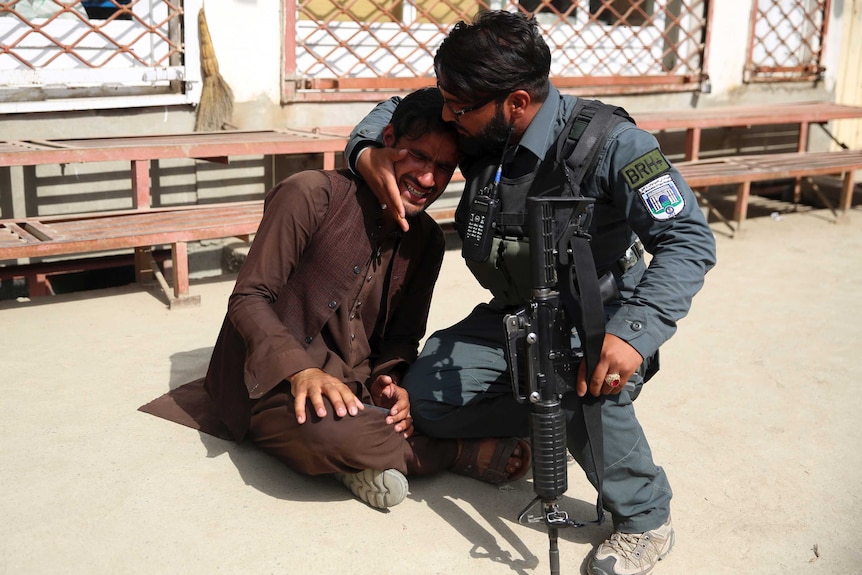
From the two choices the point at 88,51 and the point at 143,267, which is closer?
the point at 143,267

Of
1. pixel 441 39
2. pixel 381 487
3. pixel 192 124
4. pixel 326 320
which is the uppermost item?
pixel 441 39

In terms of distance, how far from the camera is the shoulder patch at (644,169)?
6.98 feet

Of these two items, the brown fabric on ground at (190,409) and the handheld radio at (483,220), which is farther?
the brown fabric on ground at (190,409)

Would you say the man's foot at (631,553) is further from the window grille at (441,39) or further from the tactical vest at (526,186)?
the window grille at (441,39)

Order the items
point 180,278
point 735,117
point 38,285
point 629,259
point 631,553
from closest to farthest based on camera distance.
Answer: point 631,553 → point 629,259 → point 180,278 → point 38,285 → point 735,117

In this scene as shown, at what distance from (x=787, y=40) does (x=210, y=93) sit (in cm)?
475

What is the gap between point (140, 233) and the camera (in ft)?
12.7

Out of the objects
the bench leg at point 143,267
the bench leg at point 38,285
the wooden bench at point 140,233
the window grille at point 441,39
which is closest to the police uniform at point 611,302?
the wooden bench at point 140,233

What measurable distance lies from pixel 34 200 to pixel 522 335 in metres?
3.46

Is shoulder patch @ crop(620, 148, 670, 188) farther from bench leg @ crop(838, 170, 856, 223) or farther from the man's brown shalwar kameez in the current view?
bench leg @ crop(838, 170, 856, 223)

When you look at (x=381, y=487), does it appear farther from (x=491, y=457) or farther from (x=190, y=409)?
(x=190, y=409)

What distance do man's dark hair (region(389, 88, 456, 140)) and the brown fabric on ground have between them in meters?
0.99

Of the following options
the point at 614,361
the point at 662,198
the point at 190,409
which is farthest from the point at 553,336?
the point at 190,409

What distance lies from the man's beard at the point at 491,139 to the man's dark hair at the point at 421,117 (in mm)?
57
